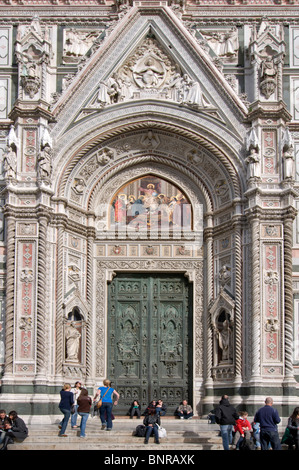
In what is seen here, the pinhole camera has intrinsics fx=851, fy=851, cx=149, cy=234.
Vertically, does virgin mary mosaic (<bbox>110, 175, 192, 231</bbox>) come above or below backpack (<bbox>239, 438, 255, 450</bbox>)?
above

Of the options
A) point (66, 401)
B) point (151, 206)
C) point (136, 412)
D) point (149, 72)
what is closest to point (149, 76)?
point (149, 72)

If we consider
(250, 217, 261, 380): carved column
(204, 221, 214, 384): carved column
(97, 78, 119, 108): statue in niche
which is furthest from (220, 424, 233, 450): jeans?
(97, 78, 119, 108): statue in niche

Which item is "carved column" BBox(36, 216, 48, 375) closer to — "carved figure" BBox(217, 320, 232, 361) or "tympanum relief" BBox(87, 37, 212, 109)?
"tympanum relief" BBox(87, 37, 212, 109)

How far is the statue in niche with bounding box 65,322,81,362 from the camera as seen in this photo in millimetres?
23266

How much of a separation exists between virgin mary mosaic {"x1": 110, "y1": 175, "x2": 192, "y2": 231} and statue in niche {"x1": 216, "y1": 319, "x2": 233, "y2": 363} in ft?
→ 10.6

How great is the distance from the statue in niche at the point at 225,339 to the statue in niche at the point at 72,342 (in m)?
3.90

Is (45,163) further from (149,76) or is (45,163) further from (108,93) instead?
(149,76)

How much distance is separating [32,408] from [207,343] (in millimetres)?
5212

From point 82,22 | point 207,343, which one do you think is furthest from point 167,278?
point 82,22

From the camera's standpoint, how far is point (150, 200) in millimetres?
25234

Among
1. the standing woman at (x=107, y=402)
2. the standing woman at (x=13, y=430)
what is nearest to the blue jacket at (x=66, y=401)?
the standing woman at (x=107, y=402)

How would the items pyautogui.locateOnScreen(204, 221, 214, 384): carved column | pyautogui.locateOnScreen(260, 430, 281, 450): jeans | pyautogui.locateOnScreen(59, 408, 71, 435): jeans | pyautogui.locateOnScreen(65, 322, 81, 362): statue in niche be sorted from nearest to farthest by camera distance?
1. pyautogui.locateOnScreen(260, 430, 281, 450): jeans
2. pyautogui.locateOnScreen(59, 408, 71, 435): jeans
3. pyautogui.locateOnScreen(65, 322, 81, 362): statue in niche
4. pyautogui.locateOnScreen(204, 221, 214, 384): carved column

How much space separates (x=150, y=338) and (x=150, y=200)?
410cm
